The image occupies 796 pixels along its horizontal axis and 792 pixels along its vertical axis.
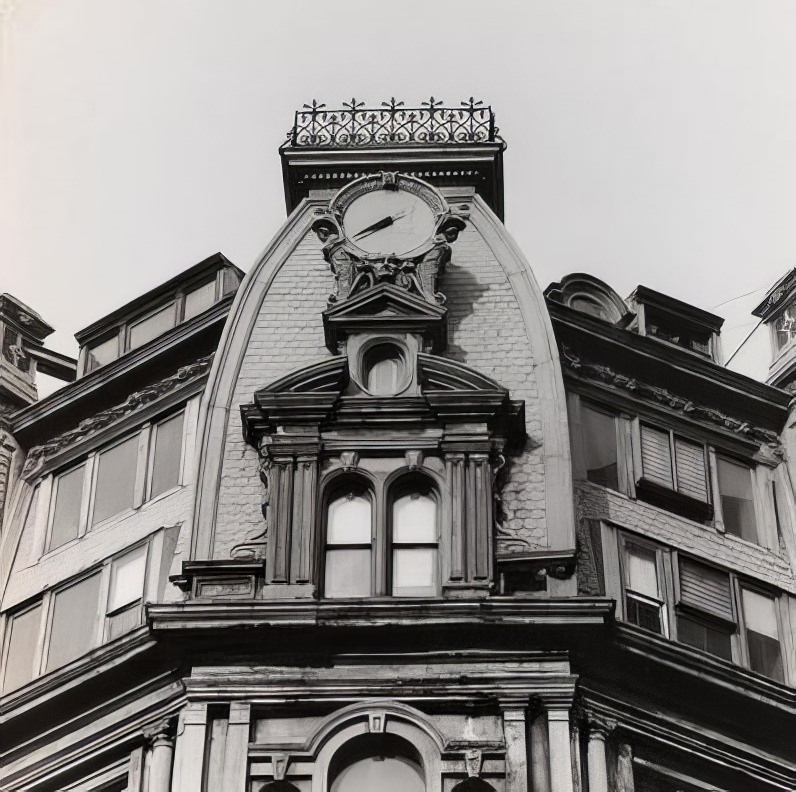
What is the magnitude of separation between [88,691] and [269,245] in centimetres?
1075

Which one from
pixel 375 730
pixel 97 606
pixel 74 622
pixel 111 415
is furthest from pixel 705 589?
pixel 111 415

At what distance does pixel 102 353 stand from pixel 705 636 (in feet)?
46.9

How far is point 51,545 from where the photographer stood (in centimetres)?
4656

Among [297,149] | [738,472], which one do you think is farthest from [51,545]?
[738,472]

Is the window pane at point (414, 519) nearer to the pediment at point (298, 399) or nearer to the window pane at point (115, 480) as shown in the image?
the pediment at point (298, 399)

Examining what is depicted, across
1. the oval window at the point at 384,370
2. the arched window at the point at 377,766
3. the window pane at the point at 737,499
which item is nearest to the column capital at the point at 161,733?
the arched window at the point at 377,766

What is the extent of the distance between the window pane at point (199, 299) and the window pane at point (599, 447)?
27.3 ft

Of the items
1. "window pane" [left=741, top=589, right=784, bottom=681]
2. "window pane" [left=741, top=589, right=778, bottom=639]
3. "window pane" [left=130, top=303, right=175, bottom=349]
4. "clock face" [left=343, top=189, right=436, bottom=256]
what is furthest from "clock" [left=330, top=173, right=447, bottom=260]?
"window pane" [left=741, top=589, right=784, bottom=681]

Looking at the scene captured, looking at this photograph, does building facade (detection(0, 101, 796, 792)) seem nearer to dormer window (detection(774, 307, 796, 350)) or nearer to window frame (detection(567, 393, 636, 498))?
window frame (detection(567, 393, 636, 498))

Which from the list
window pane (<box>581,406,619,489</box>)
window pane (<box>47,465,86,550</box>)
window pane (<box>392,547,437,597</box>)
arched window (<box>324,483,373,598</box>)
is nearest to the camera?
window pane (<box>392,547,437,597</box>)

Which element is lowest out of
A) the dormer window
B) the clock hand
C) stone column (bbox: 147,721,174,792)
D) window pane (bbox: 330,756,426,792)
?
window pane (bbox: 330,756,426,792)

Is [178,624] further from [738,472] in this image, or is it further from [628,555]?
[738,472]

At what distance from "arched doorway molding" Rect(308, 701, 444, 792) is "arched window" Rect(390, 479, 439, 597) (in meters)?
2.63

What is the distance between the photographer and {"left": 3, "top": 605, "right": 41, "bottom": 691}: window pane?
44.6 metres
